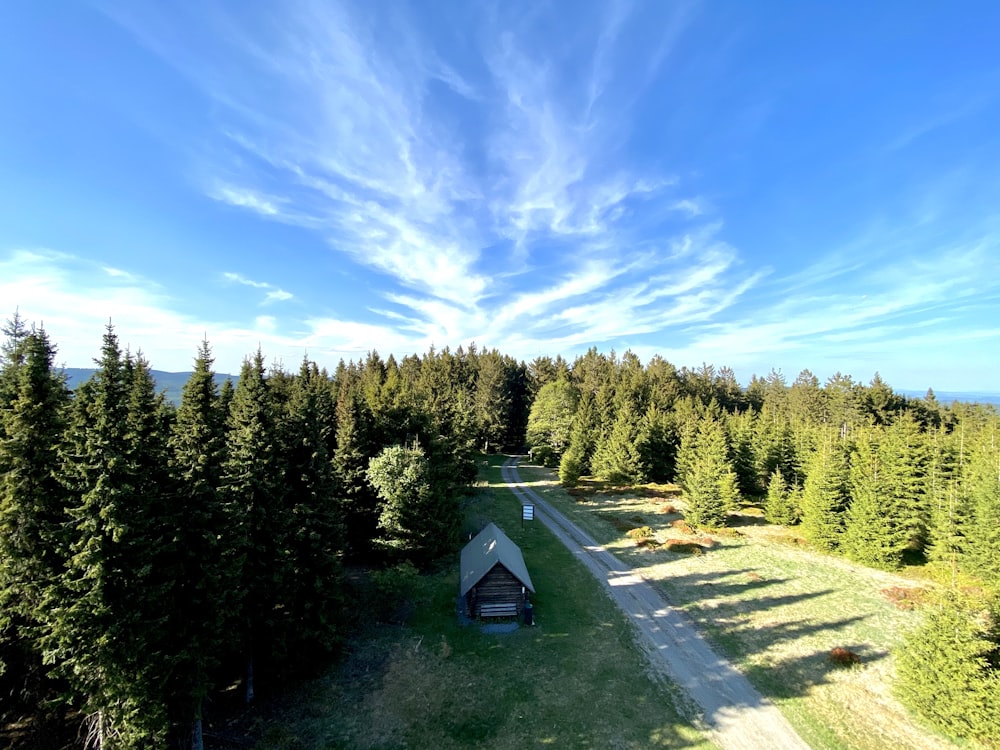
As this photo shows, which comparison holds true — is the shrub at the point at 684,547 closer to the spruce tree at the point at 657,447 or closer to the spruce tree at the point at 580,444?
the spruce tree at the point at 657,447

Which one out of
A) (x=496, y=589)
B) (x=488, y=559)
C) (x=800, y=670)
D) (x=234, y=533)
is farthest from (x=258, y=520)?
(x=800, y=670)

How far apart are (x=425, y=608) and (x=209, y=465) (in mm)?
18041

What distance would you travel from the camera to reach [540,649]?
23641 mm

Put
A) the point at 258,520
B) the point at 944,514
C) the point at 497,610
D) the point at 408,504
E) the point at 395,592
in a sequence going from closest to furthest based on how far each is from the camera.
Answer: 1. the point at 258,520
2. the point at 497,610
3. the point at 395,592
4. the point at 408,504
5. the point at 944,514

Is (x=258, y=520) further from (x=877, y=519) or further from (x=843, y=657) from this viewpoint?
(x=877, y=519)

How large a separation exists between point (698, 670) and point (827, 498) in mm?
27305

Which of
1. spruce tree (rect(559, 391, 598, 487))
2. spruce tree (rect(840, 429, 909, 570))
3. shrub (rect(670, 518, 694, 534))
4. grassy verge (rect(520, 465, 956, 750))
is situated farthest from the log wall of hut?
spruce tree (rect(559, 391, 598, 487))

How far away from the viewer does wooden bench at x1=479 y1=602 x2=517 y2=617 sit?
2680 centimetres

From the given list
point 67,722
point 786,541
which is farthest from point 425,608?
point 786,541

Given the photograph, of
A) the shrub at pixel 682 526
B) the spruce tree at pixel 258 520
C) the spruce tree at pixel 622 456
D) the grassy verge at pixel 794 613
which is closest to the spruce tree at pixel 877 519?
the grassy verge at pixel 794 613

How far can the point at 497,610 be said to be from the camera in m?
26.9

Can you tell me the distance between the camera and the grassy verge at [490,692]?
1772cm

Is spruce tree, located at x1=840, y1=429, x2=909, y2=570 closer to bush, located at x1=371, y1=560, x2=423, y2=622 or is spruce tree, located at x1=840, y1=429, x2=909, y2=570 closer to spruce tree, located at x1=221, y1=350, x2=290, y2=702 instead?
bush, located at x1=371, y1=560, x2=423, y2=622

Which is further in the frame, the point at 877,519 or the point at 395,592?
the point at 877,519
